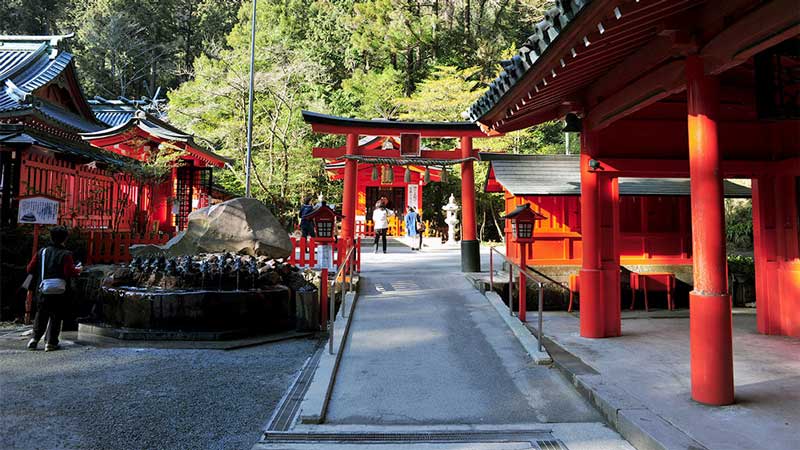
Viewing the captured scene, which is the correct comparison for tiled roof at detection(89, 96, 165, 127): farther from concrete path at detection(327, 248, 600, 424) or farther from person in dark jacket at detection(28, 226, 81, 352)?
concrete path at detection(327, 248, 600, 424)

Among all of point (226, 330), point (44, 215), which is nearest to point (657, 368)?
point (226, 330)

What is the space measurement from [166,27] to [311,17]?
15.1 meters

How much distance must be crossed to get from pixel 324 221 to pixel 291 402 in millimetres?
4698

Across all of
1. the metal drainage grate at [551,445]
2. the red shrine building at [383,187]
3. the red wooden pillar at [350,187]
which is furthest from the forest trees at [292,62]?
the metal drainage grate at [551,445]

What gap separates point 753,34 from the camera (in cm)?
332

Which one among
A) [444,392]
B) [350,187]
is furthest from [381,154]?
[444,392]

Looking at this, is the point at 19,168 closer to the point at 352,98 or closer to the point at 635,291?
the point at 635,291

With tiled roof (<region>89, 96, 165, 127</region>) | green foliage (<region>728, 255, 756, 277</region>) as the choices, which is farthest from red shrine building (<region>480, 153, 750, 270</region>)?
tiled roof (<region>89, 96, 165, 127</region>)

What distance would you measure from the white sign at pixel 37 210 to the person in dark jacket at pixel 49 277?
2032mm

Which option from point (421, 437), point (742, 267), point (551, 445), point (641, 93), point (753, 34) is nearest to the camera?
point (753, 34)

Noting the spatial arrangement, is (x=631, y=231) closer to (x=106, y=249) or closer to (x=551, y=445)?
(x=551, y=445)

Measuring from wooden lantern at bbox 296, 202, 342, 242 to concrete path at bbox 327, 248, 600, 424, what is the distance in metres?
1.33

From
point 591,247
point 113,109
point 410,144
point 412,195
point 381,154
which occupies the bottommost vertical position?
point 591,247

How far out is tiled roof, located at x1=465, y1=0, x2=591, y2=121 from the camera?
363cm
